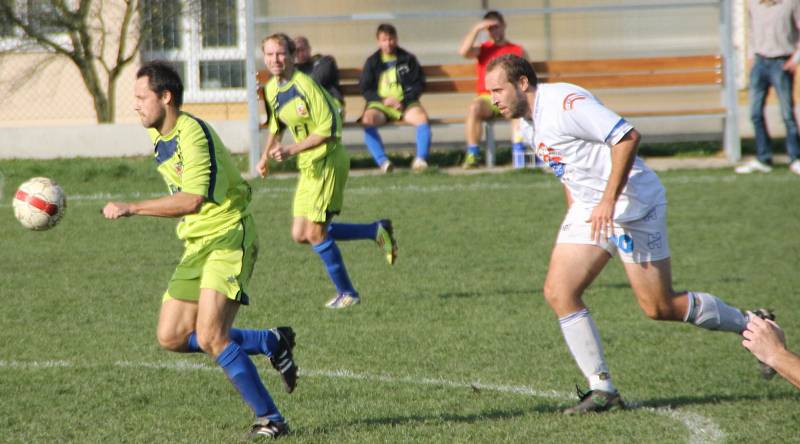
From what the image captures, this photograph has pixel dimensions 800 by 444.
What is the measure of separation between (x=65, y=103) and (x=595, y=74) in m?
9.47

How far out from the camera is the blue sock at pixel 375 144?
1484cm

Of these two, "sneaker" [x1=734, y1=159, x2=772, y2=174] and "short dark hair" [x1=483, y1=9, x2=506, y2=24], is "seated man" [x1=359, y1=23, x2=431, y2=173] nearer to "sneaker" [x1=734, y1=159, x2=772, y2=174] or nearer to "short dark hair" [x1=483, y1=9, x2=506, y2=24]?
"short dark hair" [x1=483, y1=9, x2=506, y2=24]

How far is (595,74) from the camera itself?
16.2m

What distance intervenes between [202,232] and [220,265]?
193 millimetres

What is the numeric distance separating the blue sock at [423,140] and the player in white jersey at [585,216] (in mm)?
8990

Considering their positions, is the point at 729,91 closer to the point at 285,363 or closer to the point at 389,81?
the point at 389,81

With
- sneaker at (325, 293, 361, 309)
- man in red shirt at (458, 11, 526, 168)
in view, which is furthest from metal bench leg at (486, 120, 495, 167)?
sneaker at (325, 293, 361, 309)

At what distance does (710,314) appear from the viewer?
5.95 metres

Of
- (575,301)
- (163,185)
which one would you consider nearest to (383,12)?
(163,185)

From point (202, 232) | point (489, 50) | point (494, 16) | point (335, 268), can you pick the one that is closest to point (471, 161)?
point (489, 50)

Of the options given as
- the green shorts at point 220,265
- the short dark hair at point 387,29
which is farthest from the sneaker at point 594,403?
the short dark hair at point 387,29

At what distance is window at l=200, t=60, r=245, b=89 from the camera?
62.1ft

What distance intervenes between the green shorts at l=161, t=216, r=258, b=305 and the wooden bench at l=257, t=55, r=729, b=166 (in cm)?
1054

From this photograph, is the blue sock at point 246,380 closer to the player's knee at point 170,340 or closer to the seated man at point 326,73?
the player's knee at point 170,340
